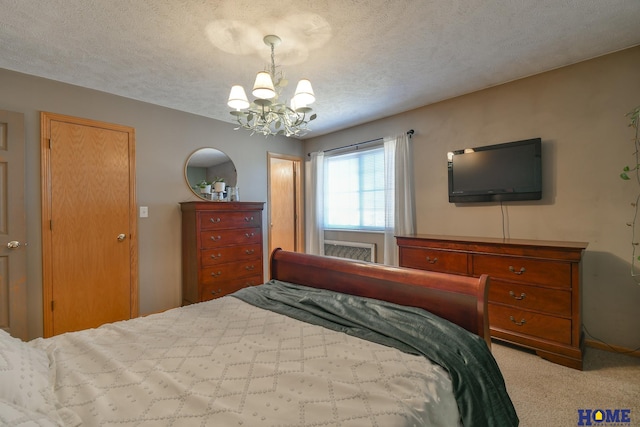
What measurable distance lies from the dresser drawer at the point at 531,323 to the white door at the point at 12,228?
13.5ft

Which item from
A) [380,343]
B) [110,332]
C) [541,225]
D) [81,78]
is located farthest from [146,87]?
[541,225]

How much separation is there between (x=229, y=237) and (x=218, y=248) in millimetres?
186

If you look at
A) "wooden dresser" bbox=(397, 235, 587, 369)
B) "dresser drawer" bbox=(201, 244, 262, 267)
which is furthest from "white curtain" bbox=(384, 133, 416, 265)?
"dresser drawer" bbox=(201, 244, 262, 267)

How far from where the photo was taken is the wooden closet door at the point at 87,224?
269 centimetres

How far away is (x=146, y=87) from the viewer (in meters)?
2.90

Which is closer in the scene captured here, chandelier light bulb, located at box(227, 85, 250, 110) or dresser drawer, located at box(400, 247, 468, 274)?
chandelier light bulb, located at box(227, 85, 250, 110)

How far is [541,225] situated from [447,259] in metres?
0.95

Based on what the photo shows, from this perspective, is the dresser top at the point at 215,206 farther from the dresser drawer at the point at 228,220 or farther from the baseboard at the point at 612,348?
the baseboard at the point at 612,348

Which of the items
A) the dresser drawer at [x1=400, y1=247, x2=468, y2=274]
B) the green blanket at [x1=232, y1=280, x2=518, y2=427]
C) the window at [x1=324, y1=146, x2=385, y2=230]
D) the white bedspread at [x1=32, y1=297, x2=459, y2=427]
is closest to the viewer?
the white bedspread at [x1=32, y1=297, x2=459, y2=427]

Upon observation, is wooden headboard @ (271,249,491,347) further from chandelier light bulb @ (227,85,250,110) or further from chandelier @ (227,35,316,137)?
chandelier light bulb @ (227,85,250,110)

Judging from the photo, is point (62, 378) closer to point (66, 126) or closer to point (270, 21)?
point (270, 21)

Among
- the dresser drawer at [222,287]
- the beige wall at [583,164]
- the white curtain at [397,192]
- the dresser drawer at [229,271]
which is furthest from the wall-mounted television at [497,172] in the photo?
the dresser drawer at [222,287]

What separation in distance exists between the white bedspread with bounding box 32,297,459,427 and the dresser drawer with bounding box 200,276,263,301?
1821mm

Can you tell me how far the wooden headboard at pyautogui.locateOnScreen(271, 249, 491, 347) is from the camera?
140cm
